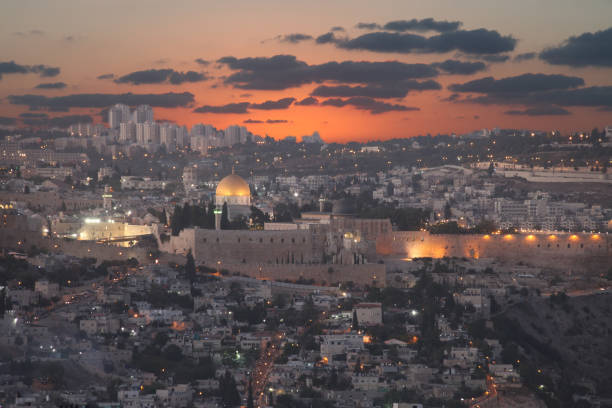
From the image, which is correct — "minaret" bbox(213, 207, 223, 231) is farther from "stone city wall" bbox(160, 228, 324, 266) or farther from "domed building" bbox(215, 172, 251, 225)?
"domed building" bbox(215, 172, 251, 225)

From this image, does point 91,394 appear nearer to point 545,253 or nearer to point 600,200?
point 545,253

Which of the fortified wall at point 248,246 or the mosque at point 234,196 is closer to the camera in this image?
the fortified wall at point 248,246

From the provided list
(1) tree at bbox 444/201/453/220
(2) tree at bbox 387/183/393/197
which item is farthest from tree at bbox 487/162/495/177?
(1) tree at bbox 444/201/453/220

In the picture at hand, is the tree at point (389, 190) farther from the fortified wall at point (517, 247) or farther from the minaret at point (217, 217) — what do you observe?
the minaret at point (217, 217)

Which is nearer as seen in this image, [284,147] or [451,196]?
[451,196]

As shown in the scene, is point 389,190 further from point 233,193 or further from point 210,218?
point 210,218

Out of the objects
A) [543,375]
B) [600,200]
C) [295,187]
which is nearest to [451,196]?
[600,200]

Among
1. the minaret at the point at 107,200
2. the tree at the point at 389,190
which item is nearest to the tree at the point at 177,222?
the minaret at the point at 107,200

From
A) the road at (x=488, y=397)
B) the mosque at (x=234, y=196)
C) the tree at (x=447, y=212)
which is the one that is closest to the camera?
the road at (x=488, y=397)

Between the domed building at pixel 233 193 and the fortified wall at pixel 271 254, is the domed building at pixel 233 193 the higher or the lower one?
the higher one
